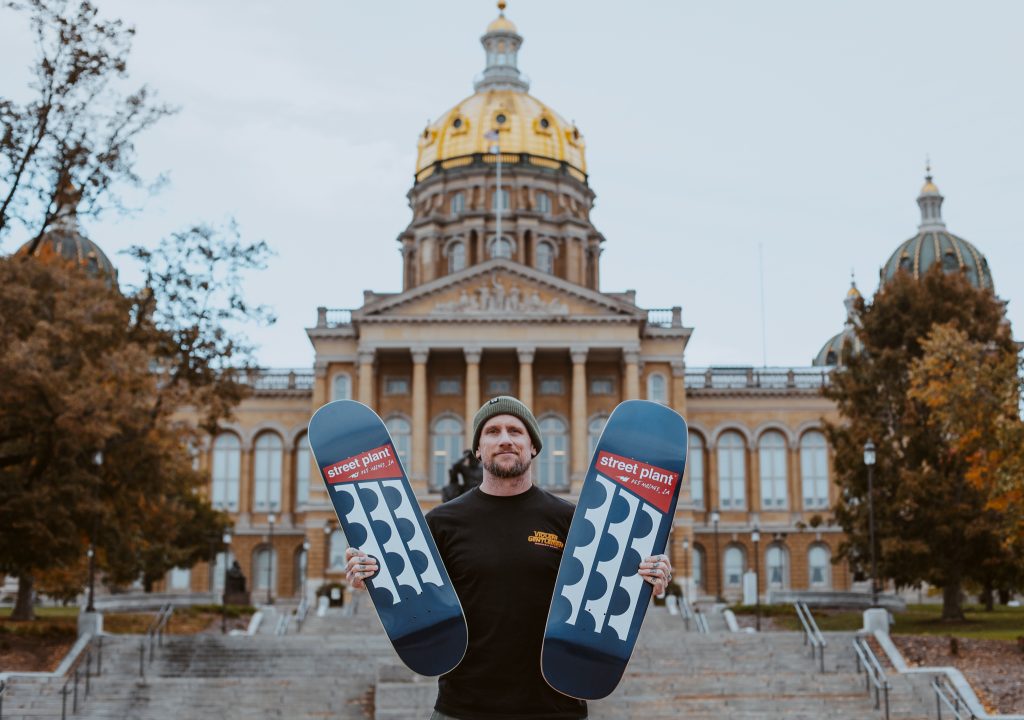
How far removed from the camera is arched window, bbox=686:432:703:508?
244 ft

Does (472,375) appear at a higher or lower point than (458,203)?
lower

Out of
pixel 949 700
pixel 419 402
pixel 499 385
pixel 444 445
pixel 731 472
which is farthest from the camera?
pixel 731 472

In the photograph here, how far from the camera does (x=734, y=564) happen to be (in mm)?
74188

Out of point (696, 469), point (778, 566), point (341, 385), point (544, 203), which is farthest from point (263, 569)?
point (544, 203)

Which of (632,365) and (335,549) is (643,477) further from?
(335,549)

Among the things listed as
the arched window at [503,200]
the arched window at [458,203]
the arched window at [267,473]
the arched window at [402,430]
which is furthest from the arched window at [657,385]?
the arched window at [267,473]

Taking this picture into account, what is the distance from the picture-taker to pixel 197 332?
34188mm

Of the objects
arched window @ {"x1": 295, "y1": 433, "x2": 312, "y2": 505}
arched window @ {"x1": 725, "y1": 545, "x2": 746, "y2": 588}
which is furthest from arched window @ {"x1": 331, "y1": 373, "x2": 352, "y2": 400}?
arched window @ {"x1": 725, "y1": 545, "x2": 746, "y2": 588}

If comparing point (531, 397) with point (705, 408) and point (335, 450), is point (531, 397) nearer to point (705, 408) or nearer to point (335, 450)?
point (705, 408)

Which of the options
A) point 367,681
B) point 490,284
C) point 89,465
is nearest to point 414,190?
point 490,284

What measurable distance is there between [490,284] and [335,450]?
61365mm

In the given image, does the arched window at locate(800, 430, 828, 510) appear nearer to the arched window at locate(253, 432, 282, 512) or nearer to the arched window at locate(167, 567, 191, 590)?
the arched window at locate(253, 432, 282, 512)

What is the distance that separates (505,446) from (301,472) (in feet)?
234

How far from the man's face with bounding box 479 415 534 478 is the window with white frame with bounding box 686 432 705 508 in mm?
67763
